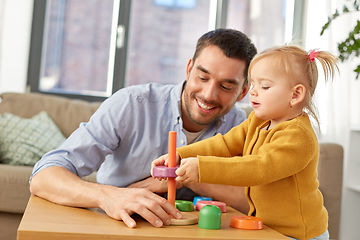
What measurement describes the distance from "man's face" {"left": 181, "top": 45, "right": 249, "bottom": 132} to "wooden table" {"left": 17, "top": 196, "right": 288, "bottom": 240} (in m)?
0.55

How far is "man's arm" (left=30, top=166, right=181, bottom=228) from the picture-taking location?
0.83m

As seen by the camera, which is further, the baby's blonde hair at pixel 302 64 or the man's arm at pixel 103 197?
the baby's blonde hair at pixel 302 64

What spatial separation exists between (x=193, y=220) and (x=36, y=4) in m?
3.41

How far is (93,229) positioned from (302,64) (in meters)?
0.67

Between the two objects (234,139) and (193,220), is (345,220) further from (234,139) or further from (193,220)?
(193,220)

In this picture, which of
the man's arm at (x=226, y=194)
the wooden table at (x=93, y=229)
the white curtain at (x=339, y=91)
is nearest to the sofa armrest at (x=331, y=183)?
the white curtain at (x=339, y=91)

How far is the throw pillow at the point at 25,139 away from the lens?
235 cm

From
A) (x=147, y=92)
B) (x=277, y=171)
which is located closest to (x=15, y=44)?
(x=147, y=92)

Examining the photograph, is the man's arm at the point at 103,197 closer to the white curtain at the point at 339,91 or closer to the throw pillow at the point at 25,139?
the throw pillow at the point at 25,139

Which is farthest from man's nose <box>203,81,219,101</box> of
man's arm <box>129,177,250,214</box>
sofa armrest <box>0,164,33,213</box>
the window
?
the window

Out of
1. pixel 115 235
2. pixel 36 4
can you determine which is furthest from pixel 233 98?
pixel 36 4

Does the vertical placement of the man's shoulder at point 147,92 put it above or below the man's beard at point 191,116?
above

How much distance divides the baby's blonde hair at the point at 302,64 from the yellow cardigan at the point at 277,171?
0.06 metres

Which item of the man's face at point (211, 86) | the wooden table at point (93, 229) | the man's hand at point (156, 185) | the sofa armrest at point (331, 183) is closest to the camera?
the wooden table at point (93, 229)
